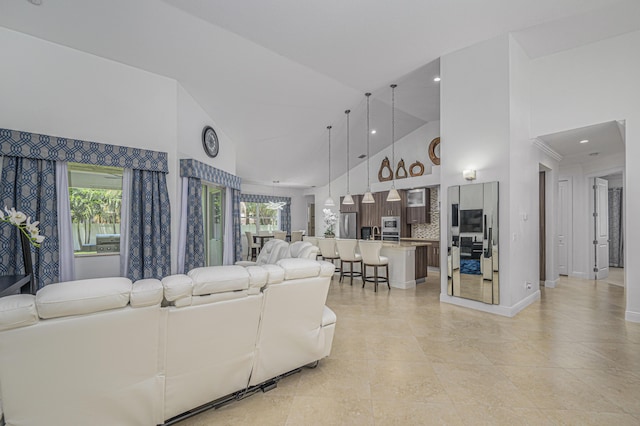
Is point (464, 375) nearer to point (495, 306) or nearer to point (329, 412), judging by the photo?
point (329, 412)

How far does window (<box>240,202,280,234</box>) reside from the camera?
34.7ft

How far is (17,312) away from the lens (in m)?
1.21

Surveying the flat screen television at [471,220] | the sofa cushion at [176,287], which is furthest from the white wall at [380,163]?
the sofa cushion at [176,287]

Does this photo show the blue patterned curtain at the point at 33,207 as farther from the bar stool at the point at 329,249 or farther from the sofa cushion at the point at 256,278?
the bar stool at the point at 329,249

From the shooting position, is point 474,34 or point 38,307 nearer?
point 38,307

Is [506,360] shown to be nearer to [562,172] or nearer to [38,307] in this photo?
[38,307]

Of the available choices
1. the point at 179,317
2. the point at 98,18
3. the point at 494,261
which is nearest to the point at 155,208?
the point at 98,18

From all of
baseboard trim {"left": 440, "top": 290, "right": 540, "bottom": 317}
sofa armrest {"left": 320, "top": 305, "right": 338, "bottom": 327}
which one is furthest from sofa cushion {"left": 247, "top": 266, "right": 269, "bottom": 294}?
baseboard trim {"left": 440, "top": 290, "right": 540, "bottom": 317}

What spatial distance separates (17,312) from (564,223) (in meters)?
8.49

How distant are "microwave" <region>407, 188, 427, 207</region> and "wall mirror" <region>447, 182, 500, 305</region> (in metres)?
3.48

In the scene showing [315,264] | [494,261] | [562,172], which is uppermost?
[562,172]

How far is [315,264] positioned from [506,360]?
77.6 inches

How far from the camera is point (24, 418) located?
4.24ft

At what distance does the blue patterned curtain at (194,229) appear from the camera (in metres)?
4.29
